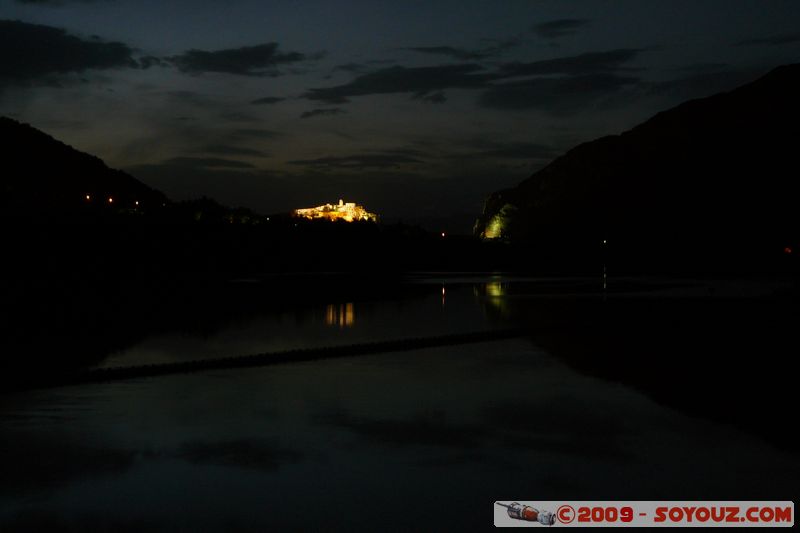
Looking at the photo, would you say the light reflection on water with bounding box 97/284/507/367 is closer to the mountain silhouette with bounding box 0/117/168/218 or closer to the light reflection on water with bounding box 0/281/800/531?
the light reflection on water with bounding box 0/281/800/531

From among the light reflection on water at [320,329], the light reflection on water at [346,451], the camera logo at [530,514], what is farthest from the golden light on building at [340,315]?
the camera logo at [530,514]

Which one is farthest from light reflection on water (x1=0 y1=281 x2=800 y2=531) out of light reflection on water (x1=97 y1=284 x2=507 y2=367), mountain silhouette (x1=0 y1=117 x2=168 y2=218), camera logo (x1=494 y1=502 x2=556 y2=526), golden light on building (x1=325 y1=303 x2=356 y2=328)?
mountain silhouette (x1=0 y1=117 x2=168 y2=218)

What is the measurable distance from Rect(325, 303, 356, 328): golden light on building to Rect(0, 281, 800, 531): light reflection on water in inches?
535

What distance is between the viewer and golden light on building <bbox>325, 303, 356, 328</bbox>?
33209mm

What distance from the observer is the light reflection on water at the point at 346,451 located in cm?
981

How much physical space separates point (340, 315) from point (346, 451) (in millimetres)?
24571

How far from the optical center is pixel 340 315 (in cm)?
3678

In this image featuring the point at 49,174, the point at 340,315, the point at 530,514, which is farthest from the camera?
the point at 49,174

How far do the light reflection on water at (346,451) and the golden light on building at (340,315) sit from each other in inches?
535

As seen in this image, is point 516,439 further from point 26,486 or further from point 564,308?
point 564,308

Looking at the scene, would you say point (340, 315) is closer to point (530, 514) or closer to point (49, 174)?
point (530, 514)

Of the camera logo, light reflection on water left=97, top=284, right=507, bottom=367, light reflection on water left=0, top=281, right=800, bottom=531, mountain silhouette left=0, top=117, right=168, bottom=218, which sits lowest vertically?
the camera logo

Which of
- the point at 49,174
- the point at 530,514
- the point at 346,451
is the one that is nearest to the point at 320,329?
the point at 346,451

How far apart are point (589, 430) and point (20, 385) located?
35.1ft
